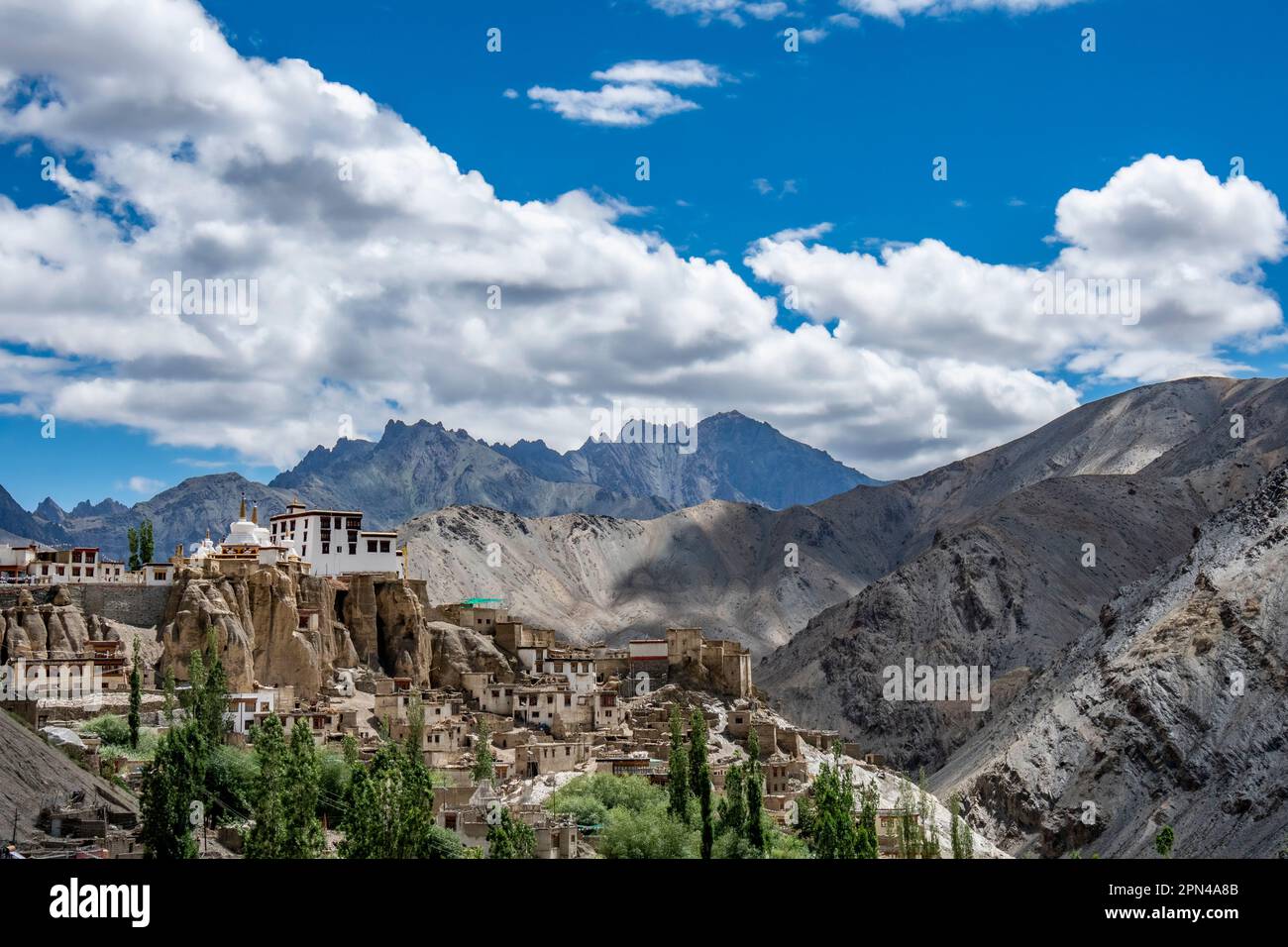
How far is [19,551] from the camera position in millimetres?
86750

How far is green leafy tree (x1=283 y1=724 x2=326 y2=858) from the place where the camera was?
50094 millimetres

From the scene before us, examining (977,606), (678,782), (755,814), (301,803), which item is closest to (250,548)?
(678,782)

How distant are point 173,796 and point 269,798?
3138mm

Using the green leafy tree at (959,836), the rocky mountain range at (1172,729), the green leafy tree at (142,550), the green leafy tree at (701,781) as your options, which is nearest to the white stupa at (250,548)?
the green leafy tree at (142,550)

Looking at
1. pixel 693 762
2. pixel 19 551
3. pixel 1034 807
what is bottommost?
pixel 1034 807

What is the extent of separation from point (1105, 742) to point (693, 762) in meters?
52.4

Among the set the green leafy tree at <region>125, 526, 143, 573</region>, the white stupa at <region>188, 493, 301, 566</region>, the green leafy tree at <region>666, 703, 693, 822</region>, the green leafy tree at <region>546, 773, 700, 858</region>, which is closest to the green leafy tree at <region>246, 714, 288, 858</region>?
the green leafy tree at <region>546, 773, 700, 858</region>

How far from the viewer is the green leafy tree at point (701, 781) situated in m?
63.7

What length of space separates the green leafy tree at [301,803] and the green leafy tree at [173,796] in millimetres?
3268

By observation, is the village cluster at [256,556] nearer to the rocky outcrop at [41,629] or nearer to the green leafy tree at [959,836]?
the rocky outcrop at [41,629]

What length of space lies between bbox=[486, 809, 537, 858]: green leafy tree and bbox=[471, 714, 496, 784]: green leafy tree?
1544 cm

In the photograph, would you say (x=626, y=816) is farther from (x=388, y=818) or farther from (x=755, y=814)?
(x=388, y=818)
